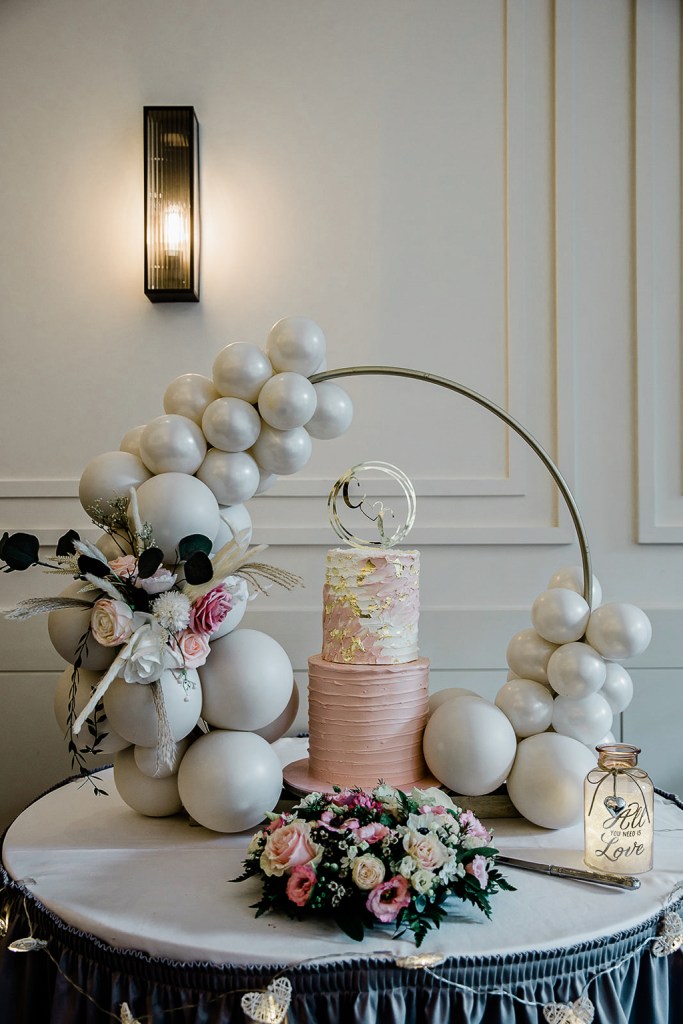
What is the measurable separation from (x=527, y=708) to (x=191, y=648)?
50 cm

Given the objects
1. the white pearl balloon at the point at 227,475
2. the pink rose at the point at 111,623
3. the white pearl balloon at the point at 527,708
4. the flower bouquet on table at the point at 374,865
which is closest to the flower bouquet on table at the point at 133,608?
the pink rose at the point at 111,623

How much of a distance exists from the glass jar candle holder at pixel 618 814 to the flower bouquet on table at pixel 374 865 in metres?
0.17

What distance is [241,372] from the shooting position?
121cm

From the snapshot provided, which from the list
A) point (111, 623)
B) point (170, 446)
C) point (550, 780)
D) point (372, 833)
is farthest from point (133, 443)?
point (550, 780)

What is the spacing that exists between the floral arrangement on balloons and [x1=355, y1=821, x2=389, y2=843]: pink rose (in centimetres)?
23

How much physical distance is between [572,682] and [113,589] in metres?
0.65

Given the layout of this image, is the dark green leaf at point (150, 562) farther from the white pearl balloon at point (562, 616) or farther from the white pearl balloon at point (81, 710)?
the white pearl balloon at point (562, 616)

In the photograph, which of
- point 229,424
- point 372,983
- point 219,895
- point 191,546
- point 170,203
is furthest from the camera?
point 170,203

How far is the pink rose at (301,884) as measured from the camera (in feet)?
2.89

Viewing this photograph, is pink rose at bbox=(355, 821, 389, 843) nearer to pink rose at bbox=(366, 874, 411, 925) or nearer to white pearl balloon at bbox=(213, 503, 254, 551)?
pink rose at bbox=(366, 874, 411, 925)

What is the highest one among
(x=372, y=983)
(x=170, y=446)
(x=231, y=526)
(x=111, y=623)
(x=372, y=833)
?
(x=170, y=446)

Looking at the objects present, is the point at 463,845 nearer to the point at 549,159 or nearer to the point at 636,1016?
the point at 636,1016

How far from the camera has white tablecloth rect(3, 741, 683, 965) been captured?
0.86 m

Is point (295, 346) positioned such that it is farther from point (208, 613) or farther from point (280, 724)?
point (280, 724)
